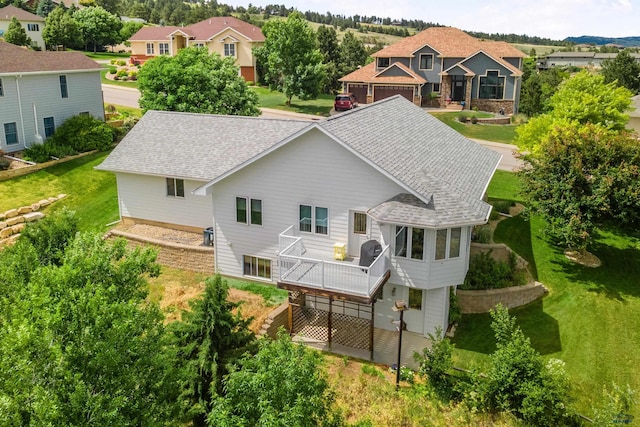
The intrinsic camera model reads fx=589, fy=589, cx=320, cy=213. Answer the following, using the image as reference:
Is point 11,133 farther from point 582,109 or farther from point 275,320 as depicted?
point 582,109

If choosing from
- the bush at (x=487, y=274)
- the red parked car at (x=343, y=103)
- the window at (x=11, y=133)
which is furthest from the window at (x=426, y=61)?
the bush at (x=487, y=274)

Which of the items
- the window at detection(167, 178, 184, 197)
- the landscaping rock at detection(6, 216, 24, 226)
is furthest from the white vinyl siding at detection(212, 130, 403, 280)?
the landscaping rock at detection(6, 216, 24, 226)

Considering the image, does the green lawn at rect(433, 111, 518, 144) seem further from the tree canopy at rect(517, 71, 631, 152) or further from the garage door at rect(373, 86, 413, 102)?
the tree canopy at rect(517, 71, 631, 152)

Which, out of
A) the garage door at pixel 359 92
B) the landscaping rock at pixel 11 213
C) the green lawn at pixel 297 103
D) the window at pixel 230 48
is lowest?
the landscaping rock at pixel 11 213

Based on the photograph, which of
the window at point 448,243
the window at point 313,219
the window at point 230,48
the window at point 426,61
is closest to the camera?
the window at point 448,243

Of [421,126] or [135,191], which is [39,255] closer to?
[135,191]

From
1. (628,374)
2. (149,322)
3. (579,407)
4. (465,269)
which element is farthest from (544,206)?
Answer: (149,322)

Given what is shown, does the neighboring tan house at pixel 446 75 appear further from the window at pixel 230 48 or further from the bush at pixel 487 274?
the bush at pixel 487 274
